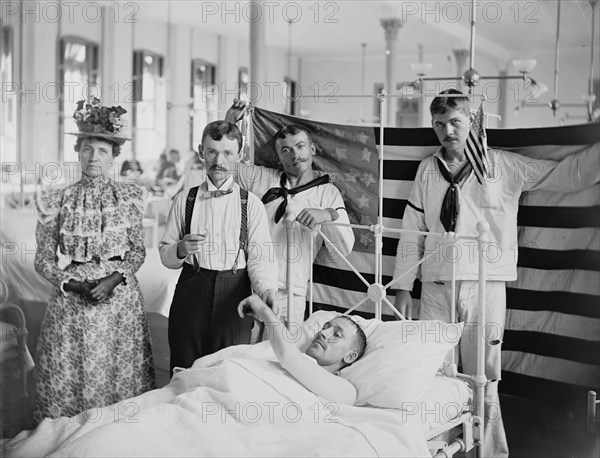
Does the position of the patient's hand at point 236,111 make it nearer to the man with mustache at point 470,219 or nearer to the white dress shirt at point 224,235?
the white dress shirt at point 224,235

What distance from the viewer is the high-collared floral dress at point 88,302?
2521 mm

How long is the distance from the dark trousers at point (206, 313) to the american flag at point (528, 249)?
0.46 metres

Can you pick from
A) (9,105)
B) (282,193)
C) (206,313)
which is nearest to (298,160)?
(282,193)

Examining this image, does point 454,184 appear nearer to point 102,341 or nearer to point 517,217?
point 517,217

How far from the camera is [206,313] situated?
2600mm

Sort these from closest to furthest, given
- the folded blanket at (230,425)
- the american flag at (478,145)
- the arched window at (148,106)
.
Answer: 1. the folded blanket at (230,425)
2. the american flag at (478,145)
3. the arched window at (148,106)

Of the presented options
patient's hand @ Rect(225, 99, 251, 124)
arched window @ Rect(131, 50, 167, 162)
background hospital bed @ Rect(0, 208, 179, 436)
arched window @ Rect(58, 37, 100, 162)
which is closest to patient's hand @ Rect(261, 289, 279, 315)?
patient's hand @ Rect(225, 99, 251, 124)

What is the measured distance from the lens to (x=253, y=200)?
2.65 meters

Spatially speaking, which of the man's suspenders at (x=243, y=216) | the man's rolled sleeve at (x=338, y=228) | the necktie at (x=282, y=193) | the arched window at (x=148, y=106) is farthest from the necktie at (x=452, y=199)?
the arched window at (x=148, y=106)

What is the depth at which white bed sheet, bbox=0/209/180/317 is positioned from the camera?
3480 millimetres

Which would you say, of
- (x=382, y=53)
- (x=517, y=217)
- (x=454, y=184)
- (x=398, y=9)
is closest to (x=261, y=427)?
(x=454, y=184)

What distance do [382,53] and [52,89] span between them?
4282 mm

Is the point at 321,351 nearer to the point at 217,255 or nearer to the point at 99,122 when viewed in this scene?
the point at 217,255

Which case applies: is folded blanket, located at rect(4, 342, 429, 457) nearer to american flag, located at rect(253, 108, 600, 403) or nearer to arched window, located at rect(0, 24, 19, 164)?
american flag, located at rect(253, 108, 600, 403)
